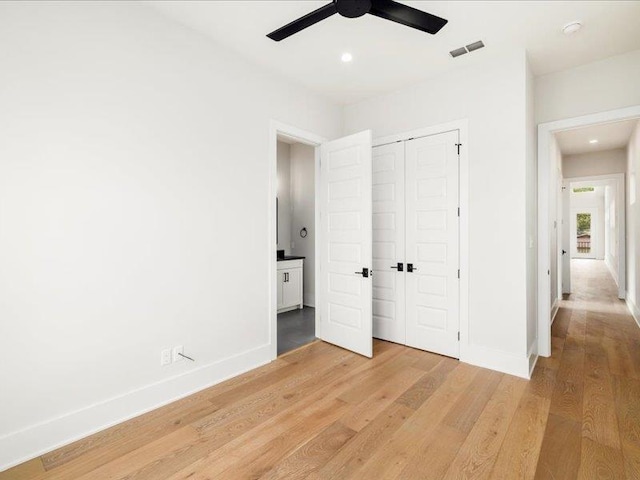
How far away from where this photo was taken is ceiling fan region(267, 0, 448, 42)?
1841mm

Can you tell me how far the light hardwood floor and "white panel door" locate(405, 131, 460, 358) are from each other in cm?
36

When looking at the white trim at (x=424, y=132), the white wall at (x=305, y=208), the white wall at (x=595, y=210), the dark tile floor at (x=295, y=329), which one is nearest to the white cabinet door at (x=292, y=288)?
the dark tile floor at (x=295, y=329)

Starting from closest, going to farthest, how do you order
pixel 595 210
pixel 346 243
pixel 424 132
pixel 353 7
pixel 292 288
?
1. pixel 353 7
2. pixel 424 132
3. pixel 346 243
4. pixel 292 288
5. pixel 595 210

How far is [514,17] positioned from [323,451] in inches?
130

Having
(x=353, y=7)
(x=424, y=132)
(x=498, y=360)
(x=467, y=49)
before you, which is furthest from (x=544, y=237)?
(x=353, y=7)

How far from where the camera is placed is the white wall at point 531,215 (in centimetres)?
300

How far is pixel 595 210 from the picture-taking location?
14320 mm

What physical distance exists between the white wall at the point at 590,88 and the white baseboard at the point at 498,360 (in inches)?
94.4

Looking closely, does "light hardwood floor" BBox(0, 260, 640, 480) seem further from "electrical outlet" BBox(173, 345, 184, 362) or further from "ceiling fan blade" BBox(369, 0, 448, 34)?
"ceiling fan blade" BBox(369, 0, 448, 34)

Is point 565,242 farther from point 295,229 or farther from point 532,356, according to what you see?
point 295,229

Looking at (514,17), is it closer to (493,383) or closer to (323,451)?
(493,383)

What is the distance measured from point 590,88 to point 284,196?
4.37m

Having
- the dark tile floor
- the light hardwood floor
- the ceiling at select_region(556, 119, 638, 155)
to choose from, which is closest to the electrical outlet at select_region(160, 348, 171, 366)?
the light hardwood floor

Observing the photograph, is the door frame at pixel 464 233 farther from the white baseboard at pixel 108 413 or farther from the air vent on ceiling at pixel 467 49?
the white baseboard at pixel 108 413
